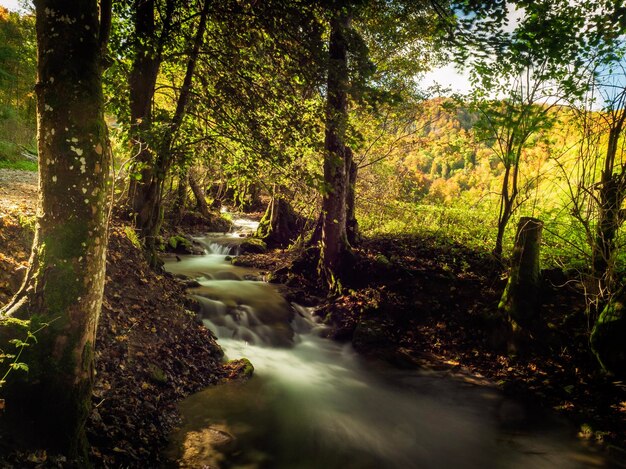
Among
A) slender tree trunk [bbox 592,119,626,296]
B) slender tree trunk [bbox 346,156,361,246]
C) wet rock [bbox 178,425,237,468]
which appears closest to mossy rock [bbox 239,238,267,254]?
slender tree trunk [bbox 346,156,361,246]

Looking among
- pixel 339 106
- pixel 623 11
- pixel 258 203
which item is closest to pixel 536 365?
pixel 623 11

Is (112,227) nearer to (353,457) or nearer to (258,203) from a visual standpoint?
(353,457)

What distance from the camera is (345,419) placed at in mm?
6305

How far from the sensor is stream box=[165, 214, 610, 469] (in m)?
5.10

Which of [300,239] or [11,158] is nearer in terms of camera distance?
[300,239]

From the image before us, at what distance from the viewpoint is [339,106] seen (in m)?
8.73

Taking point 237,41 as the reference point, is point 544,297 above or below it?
below

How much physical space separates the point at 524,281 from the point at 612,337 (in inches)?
76.9

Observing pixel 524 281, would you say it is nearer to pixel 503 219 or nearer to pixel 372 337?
pixel 503 219

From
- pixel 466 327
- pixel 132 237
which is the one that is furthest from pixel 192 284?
pixel 466 327

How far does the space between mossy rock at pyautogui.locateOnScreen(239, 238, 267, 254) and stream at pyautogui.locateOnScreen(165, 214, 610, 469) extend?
7.29 meters

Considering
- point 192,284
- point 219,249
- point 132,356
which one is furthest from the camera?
point 219,249

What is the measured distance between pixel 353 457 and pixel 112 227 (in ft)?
21.9

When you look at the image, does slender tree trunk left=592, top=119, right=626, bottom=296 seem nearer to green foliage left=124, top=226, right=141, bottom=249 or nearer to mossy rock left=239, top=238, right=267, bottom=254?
green foliage left=124, top=226, right=141, bottom=249
